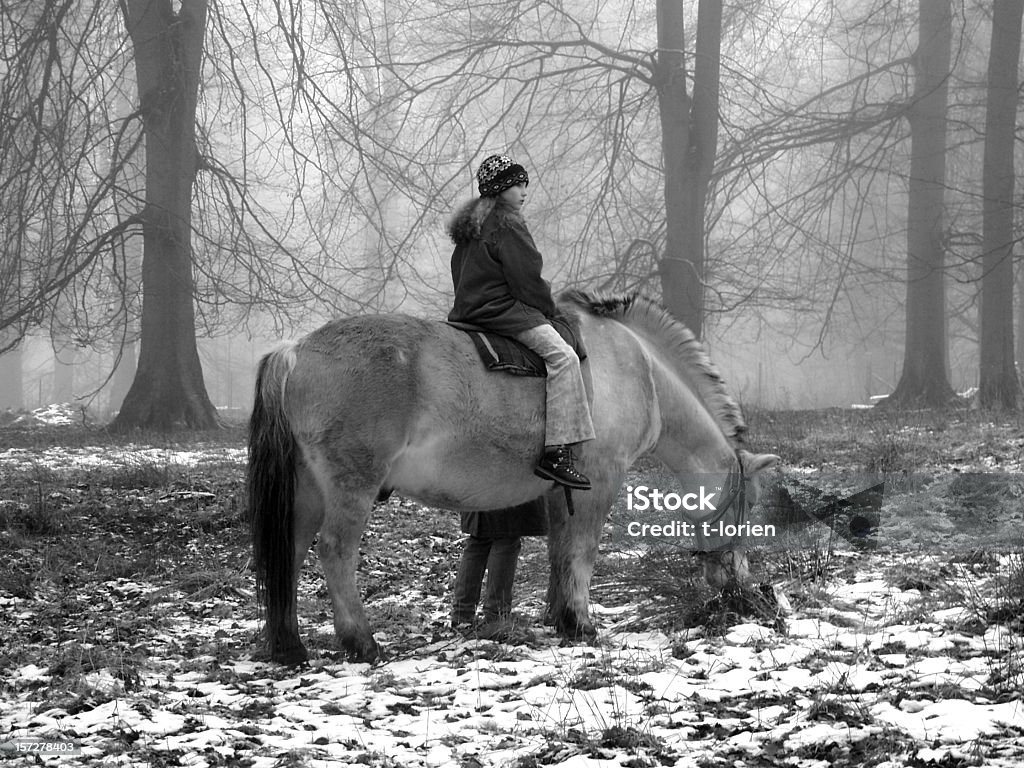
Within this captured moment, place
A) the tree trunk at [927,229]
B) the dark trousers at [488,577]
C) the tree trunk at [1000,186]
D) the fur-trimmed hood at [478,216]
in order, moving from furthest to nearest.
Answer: the tree trunk at [927,229] < the tree trunk at [1000,186] < the dark trousers at [488,577] < the fur-trimmed hood at [478,216]

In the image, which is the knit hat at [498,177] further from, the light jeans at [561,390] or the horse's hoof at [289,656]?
the horse's hoof at [289,656]

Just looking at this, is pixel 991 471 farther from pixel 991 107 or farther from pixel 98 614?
pixel 991 107

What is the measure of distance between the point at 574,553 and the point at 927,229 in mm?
14892

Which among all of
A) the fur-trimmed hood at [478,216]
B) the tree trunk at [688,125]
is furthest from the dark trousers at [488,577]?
the tree trunk at [688,125]

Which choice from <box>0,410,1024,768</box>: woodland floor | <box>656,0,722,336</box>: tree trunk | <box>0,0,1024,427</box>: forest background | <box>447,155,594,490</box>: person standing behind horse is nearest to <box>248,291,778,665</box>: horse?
<box>447,155,594,490</box>: person standing behind horse

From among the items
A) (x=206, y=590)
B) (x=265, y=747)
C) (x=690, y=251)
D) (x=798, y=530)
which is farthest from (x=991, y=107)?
(x=265, y=747)

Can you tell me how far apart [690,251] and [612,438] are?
33.3ft

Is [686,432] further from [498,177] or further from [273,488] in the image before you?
[273,488]

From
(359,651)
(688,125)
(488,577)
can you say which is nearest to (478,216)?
(488,577)

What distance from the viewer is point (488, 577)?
5.62 metres

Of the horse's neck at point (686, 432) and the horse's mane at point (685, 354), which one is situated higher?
the horse's mane at point (685, 354)

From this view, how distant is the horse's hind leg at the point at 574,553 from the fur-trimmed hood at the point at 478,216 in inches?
55.8

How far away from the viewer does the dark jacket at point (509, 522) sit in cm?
564

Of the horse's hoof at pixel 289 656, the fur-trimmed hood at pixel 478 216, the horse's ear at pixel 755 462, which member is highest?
the fur-trimmed hood at pixel 478 216
